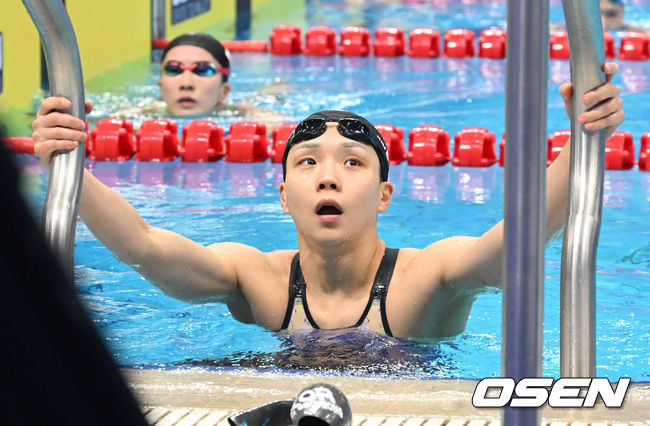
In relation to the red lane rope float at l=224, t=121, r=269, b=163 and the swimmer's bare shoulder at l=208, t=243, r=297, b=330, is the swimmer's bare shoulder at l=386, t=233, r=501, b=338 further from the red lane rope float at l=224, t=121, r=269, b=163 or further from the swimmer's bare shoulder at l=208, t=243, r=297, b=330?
the red lane rope float at l=224, t=121, r=269, b=163

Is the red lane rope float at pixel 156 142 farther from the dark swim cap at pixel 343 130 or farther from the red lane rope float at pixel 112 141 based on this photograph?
the dark swim cap at pixel 343 130

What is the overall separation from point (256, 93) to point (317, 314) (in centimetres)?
559

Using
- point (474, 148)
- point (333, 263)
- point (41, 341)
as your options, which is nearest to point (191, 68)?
point (474, 148)

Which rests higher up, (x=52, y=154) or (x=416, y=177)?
(x=52, y=154)

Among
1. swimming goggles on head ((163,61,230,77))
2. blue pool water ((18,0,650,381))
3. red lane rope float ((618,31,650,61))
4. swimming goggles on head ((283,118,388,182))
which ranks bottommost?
blue pool water ((18,0,650,381))

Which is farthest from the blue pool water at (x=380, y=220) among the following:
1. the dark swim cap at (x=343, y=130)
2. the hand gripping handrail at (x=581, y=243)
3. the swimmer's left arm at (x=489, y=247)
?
the hand gripping handrail at (x=581, y=243)

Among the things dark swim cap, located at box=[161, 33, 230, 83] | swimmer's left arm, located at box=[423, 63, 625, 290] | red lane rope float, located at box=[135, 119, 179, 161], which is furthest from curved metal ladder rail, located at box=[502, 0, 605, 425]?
dark swim cap, located at box=[161, 33, 230, 83]

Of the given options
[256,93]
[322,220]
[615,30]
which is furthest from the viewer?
[615,30]

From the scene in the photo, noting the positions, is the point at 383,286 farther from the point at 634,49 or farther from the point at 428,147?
the point at 634,49

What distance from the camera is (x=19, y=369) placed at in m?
0.62

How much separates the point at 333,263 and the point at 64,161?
1372 millimetres

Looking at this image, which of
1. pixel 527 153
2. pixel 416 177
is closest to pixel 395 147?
pixel 416 177

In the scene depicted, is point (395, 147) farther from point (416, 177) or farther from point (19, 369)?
point (19, 369)

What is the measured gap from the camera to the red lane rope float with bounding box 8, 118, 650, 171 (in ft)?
21.7
